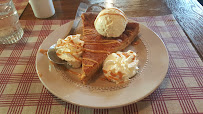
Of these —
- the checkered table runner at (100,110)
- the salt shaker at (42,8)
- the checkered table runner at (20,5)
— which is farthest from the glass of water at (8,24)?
the checkered table runner at (20,5)

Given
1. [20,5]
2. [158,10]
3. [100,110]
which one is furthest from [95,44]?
[20,5]

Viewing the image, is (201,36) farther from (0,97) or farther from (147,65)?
(0,97)

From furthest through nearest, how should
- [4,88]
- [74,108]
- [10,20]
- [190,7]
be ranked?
[190,7] < [10,20] < [4,88] < [74,108]

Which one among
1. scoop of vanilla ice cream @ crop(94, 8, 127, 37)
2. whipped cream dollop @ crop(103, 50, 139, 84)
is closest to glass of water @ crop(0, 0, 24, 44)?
scoop of vanilla ice cream @ crop(94, 8, 127, 37)

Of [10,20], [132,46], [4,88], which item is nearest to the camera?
[4,88]

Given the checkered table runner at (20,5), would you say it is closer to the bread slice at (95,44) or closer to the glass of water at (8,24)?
the glass of water at (8,24)

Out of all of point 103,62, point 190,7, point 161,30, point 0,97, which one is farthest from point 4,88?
point 190,7
